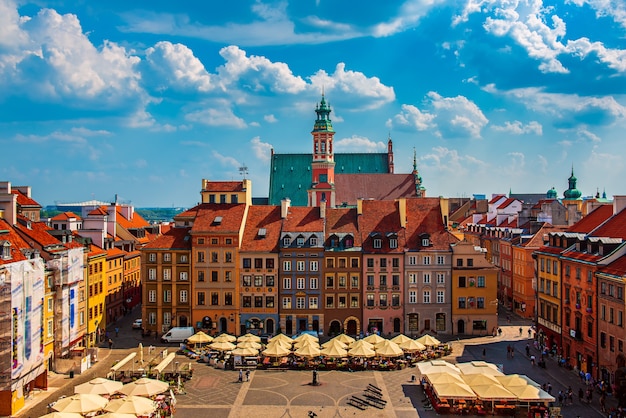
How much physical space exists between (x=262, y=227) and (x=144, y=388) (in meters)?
34.5

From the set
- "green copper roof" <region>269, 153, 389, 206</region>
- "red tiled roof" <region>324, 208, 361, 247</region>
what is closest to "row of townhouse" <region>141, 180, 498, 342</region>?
"red tiled roof" <region>324, 208, 361, 247</region>

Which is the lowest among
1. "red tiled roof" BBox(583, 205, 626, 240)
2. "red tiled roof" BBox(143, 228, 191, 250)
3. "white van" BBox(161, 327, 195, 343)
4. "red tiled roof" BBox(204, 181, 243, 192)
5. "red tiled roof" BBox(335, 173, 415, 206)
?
"white van" BBox(161, 327, 195, 343)

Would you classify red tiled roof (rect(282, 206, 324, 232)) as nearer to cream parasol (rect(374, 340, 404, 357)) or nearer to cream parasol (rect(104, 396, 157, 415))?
cream parasol (rect(374, 340, 404, 357))

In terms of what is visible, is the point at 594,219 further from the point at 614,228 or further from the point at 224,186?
the point at 224,186

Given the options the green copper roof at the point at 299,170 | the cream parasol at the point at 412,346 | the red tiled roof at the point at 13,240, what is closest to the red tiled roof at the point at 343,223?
the cream parasol at the point at 412,346

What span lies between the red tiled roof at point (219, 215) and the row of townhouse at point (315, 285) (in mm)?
223

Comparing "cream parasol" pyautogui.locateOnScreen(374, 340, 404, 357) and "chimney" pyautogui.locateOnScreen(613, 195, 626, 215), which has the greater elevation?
"chimney" pyautogui.locateOnScreen(613, 195, 626, 215)

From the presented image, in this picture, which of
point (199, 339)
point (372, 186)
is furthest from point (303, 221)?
point (372, 186)

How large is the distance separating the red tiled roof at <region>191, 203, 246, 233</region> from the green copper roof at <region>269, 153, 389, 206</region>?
204ft

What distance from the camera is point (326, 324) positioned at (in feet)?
258

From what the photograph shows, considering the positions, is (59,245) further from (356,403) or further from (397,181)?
(397,181)

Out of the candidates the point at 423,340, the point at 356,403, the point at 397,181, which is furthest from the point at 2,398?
the point at 397,181

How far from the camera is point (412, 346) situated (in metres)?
65.5

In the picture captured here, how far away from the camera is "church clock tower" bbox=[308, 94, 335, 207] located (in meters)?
135
